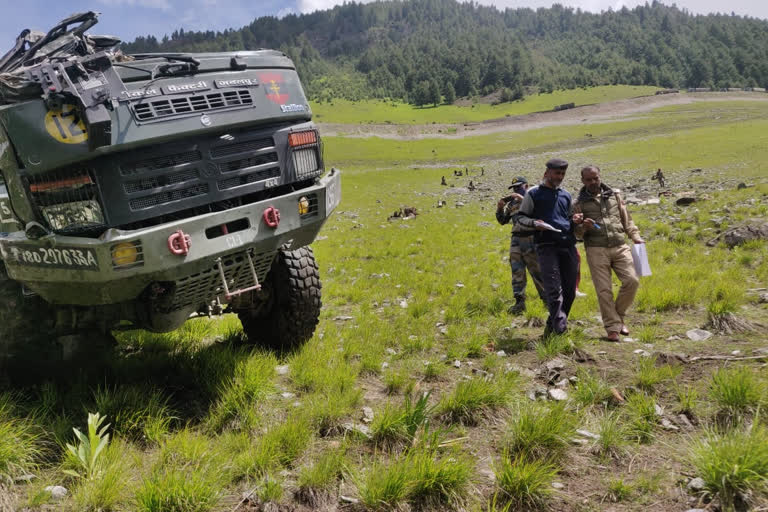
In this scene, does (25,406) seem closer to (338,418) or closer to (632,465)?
(338,418)

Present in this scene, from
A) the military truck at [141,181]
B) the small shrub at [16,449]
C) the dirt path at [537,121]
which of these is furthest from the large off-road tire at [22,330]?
the dirt path at [537,121]

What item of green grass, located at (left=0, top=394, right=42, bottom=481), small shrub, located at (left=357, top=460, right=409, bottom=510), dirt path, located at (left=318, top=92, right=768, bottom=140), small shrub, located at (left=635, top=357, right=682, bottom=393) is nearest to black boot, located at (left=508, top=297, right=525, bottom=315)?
small shrub, located at (left=635, top=357, right=682, bottom=393)

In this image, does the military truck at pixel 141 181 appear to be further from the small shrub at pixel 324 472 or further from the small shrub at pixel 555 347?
the small shrub at pixel 555 347

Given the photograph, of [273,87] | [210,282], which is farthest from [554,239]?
[210,282]

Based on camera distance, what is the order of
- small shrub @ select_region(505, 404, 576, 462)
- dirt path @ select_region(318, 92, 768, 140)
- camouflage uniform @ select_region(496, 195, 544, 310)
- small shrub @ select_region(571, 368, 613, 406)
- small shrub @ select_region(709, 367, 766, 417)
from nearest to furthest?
small shrub @ select_region(505, 404, 576, 462) → small shrub @ select_region(709, 367, 766, 417) → small shrub @ select_region(571, 368, 613, 406) → camouflage uniform @ select_region(496, 195, 544, 310) → dirt path @ select_region(318, 92, 768, 140)

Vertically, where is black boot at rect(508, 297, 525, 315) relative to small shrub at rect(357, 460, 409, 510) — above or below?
below

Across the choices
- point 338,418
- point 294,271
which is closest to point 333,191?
point 294,271

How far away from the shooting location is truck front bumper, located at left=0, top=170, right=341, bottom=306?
11.9 feet

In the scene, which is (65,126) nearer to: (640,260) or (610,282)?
(610,282)

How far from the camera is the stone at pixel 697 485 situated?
2.99 m

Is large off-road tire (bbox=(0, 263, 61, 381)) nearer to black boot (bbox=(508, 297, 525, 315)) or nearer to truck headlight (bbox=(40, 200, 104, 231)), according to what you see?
truck headlight (bbox=(40, 200, 104, 231))

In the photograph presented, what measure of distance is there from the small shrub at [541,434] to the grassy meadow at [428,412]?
13 millimetres

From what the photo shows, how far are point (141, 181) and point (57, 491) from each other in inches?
84.2

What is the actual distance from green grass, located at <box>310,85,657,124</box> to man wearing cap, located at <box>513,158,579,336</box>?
80.0 m
